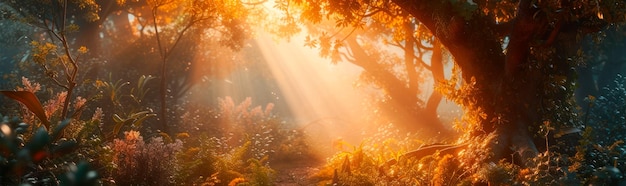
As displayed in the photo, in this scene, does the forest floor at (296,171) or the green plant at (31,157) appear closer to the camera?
the green plant at (31,157)

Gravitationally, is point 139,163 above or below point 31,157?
above

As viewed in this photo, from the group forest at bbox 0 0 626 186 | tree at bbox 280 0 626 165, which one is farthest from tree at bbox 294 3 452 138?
tree at bbox 280 0 626 165

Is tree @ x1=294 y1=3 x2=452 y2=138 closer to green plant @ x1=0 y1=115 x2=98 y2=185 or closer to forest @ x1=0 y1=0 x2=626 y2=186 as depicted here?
forest @ x1=0 y1=0 x2=626 y2=186

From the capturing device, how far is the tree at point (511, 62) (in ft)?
24.0

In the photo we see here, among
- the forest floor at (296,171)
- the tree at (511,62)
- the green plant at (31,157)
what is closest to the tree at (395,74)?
the forest floor at (296,171)

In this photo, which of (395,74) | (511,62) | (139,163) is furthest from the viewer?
(395,74)

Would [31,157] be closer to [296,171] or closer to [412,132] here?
[296,171]

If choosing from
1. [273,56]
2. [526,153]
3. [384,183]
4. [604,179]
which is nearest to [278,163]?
[384,183]

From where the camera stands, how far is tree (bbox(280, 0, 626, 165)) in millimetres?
7324

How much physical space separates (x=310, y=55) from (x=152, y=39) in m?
32.4

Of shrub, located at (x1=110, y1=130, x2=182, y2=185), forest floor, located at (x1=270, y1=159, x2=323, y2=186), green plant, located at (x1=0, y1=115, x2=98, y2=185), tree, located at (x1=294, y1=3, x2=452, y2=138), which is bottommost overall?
green plant, located at (x1=0, y1=115, x2=98, y2=185)

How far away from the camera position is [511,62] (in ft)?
25.1

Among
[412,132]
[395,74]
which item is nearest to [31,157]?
[412,132]

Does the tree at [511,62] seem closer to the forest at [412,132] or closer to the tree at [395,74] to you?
the forest at [412,132]
